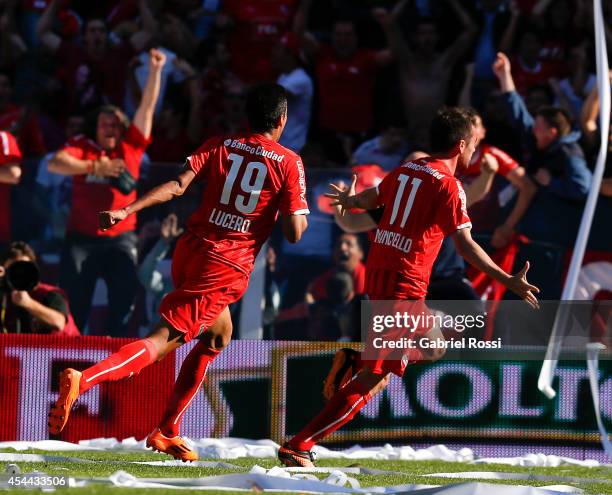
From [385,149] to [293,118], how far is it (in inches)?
50.9

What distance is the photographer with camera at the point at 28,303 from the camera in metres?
10.2

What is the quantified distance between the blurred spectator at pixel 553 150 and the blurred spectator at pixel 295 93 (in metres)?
2.49

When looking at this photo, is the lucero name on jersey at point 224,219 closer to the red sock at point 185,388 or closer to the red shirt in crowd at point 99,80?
the red sock at point 185,388

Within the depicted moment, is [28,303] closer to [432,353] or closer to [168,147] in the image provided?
[432,353]

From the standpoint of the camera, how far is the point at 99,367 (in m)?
7.42

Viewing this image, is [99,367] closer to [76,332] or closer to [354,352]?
[354,352]

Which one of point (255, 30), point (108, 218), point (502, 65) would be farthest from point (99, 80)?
point (108, 218)

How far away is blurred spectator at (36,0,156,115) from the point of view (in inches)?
563

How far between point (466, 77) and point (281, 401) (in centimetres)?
501

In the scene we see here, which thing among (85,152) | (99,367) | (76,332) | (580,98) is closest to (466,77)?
(580,98)

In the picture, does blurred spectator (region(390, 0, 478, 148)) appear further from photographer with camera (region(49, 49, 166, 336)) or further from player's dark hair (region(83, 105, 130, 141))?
photographer with camera (region(49, 49, 166, 336))

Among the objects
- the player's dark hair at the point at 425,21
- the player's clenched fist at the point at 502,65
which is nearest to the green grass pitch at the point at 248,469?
the player's clenched fist at the point at 502,65

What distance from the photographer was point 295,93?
44.1 ft

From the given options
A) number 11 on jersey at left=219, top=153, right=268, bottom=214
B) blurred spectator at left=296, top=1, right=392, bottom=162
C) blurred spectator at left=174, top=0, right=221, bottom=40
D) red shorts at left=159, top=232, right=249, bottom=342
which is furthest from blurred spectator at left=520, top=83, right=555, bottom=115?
red shorts at left=159, top=232, right=249, bottom=342
